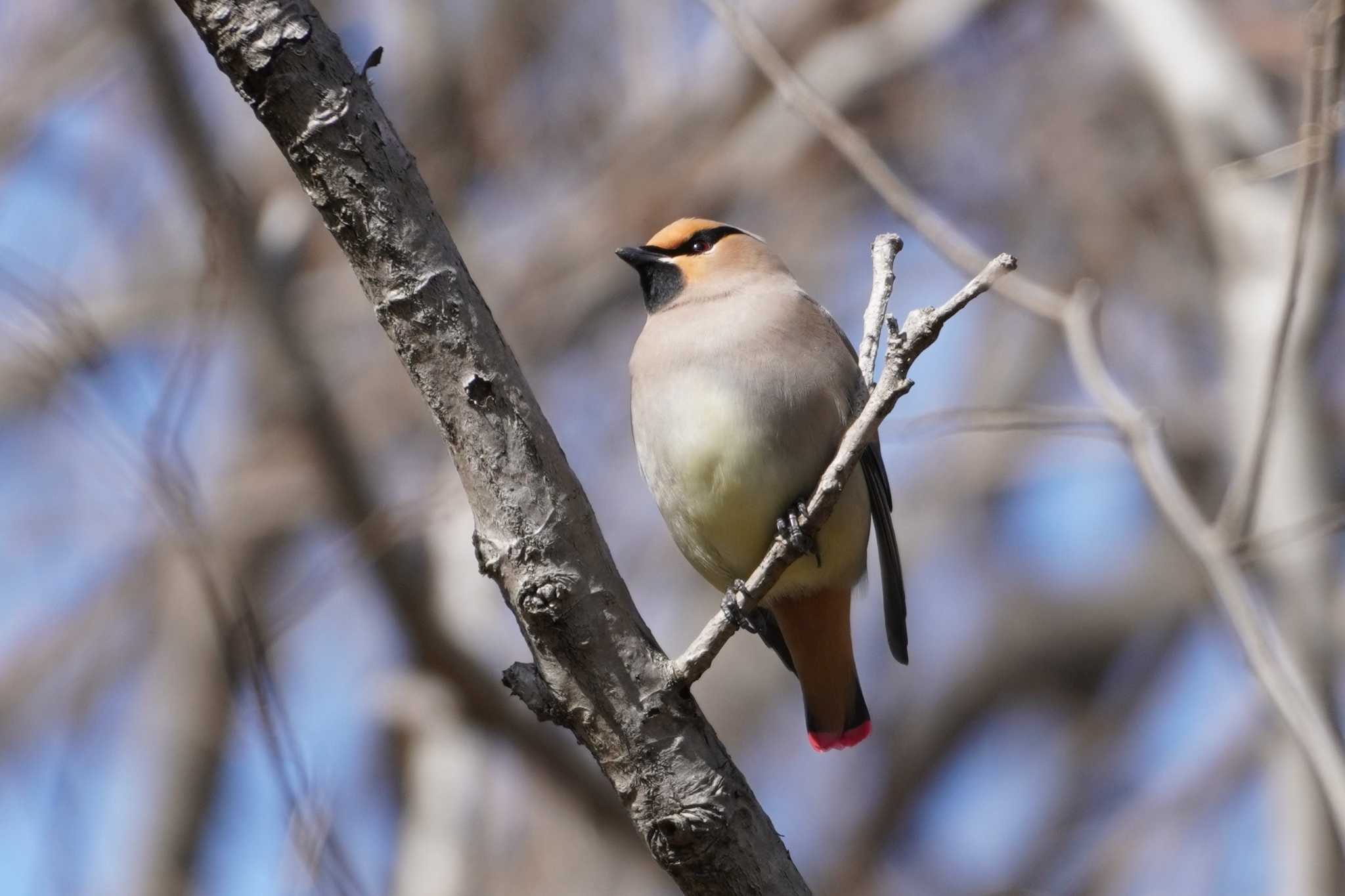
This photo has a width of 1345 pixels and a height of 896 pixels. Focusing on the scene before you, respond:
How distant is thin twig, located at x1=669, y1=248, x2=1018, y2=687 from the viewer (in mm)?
2785

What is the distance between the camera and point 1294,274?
3.14 meters

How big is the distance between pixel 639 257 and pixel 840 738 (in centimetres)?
160

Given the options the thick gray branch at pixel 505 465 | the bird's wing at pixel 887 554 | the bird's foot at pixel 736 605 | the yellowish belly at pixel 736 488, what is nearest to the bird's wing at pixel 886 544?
the bird's wing at pixel 887 554

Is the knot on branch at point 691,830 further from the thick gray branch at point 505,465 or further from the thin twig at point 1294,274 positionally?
the thin twig at point 1294,274

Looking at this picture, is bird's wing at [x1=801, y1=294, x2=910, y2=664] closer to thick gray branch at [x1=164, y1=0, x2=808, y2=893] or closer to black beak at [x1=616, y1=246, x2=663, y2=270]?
black beak at [x1=616, y1=246, x2=663, y2=270]

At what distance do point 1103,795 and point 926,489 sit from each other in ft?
8.06

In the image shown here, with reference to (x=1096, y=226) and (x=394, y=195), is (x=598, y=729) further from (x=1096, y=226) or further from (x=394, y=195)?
(x=1096, y=226)

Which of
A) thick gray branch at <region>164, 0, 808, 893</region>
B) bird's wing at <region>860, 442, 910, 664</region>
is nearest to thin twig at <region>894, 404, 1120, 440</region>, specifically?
bird's wing at <region>860, 442, 910, 664</region>

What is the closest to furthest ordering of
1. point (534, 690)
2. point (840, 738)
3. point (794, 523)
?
point (534, 690) < point (794, 523) < point (840, 738)

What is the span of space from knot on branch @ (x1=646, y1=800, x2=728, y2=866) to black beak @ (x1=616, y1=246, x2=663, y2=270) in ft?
8.03

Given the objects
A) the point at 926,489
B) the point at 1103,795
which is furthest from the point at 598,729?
the point at 1103,795

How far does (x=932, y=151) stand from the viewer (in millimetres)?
9281

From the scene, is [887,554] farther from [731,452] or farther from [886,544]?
[731,452]

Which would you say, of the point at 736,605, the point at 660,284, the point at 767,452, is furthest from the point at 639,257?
the point at 736,605
